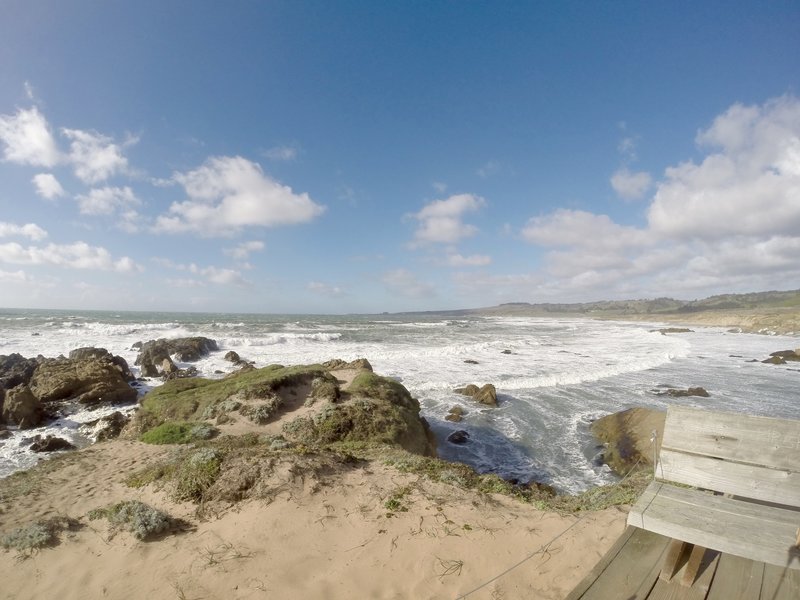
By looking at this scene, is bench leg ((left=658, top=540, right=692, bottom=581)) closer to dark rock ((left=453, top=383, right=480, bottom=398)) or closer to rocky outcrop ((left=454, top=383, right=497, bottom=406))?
rocky outcrop ((left=454, top=383, right=497, bottom=406))

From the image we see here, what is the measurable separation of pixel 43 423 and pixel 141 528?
1228cm

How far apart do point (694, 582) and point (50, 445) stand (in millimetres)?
15183

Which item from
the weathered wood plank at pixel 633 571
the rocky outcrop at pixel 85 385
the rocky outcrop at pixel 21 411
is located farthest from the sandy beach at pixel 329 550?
the rocky outcrop at pixel 85 385

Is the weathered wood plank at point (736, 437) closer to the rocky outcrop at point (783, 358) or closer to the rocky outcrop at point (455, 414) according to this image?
the rocky outcrop at point (455, 414)

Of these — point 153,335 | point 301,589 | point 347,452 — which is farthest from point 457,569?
point 153,335

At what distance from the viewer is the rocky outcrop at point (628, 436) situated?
10172mm

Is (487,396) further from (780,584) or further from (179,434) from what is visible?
(780,584)

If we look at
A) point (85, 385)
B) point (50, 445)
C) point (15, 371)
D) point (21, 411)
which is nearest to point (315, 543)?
point (50, 445)

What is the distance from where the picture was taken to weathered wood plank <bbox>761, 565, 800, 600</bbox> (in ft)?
9.24

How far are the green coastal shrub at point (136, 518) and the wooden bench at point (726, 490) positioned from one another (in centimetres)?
574

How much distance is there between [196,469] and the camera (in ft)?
21.3

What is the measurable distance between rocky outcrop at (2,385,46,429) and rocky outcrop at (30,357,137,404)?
1694 millimetres

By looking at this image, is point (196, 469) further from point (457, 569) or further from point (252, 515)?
point (457, 569)

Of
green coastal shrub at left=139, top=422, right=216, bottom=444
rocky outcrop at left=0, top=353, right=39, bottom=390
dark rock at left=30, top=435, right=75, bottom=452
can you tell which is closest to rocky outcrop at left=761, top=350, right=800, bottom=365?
green coastal shrub at left=139, top=422, right=216, bottom=444
